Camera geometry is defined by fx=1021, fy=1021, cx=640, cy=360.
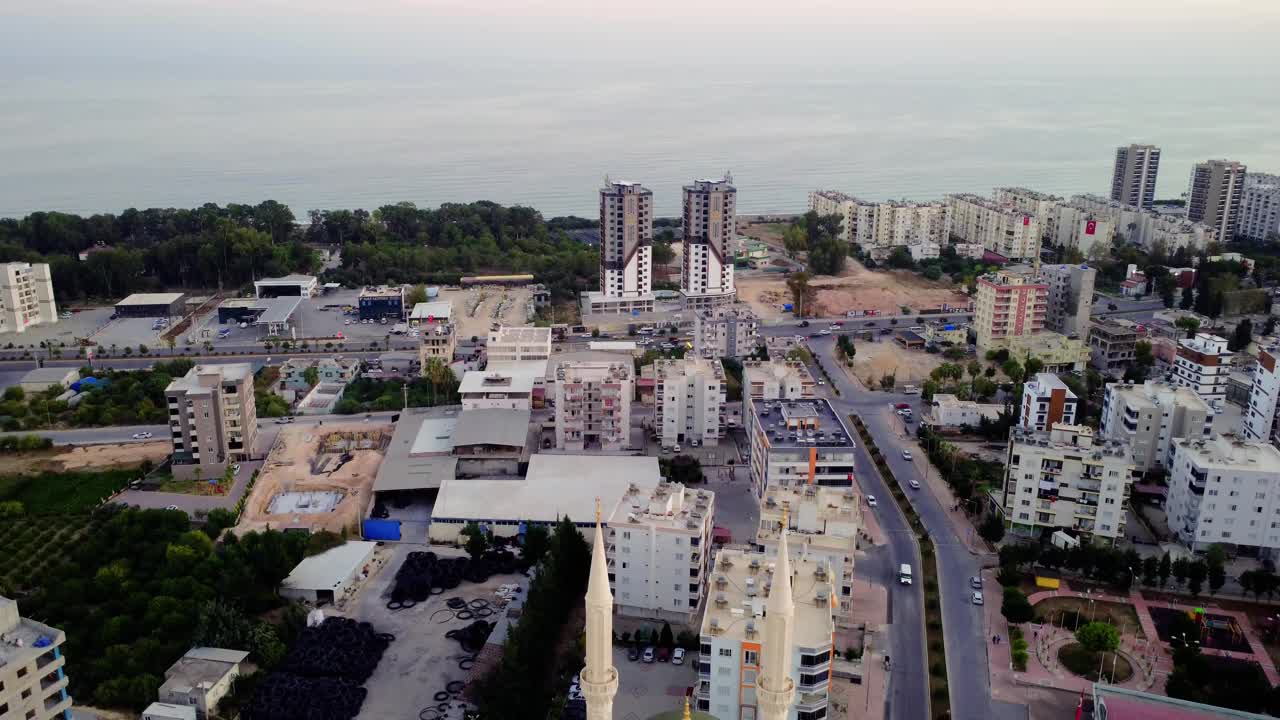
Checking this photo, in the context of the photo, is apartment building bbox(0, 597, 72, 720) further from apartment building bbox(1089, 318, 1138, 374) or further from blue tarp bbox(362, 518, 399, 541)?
apartment building bbox(1089, 318, 1138, 374)

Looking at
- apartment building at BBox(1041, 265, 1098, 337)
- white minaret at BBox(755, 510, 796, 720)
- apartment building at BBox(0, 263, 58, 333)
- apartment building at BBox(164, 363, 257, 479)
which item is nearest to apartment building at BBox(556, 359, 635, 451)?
apartment building at BBox(164, 363, 257, 479)

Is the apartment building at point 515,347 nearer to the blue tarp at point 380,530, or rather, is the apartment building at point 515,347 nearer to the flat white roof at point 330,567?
the blue tarp at point 380,530

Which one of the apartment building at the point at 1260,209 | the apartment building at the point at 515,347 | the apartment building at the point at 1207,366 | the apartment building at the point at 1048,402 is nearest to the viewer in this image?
the apartment building at the point at 1048,402

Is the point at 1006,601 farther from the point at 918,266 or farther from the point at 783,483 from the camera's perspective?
the point at 918,266

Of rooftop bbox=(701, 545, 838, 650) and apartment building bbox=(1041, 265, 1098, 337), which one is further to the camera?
apartment building bbox=(1041, 265, 1098, 337)

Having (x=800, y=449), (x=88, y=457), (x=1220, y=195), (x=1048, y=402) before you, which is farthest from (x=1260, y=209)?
(x=88, y=457)

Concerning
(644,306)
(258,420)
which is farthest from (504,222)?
(258,420)

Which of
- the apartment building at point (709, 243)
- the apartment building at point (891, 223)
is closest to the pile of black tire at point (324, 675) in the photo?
the apartment building at point (709, 243)
